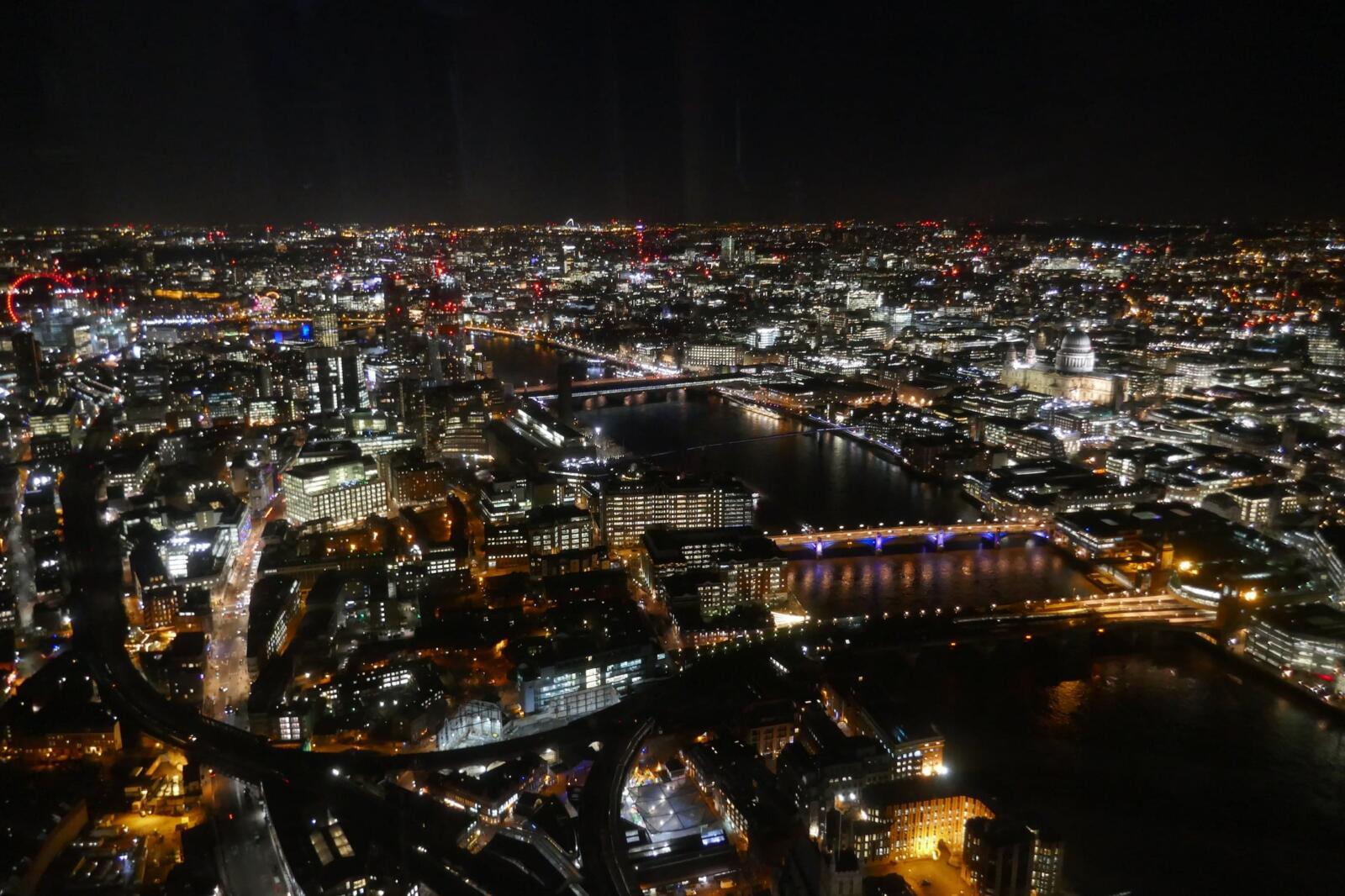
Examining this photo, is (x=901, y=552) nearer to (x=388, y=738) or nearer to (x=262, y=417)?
(x=388, y=738)

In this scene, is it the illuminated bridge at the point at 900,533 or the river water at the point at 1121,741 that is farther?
the illuminated bridge at the point at 900,533

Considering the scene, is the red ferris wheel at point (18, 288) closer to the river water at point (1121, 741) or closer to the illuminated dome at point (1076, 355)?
the river water at point (1121, 741)

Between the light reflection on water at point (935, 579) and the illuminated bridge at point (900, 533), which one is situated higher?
the illuminated bridge at point (900, 533)

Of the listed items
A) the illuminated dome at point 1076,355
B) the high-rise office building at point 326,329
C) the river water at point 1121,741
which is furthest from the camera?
the high-rise office building at point 326,329

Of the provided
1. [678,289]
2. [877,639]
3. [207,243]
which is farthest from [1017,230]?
[877,639]

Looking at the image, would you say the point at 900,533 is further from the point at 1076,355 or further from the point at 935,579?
the point at 1076,355

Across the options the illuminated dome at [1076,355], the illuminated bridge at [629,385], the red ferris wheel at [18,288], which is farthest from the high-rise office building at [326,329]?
the illuminated dome at [1076,355]

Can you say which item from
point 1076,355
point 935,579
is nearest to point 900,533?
point 935,579

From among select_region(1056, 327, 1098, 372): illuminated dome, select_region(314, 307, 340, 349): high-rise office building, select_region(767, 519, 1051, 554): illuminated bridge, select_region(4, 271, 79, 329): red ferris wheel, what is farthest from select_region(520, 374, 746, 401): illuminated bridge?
select_region(4, 271, 79, 329): red ferris wheel
